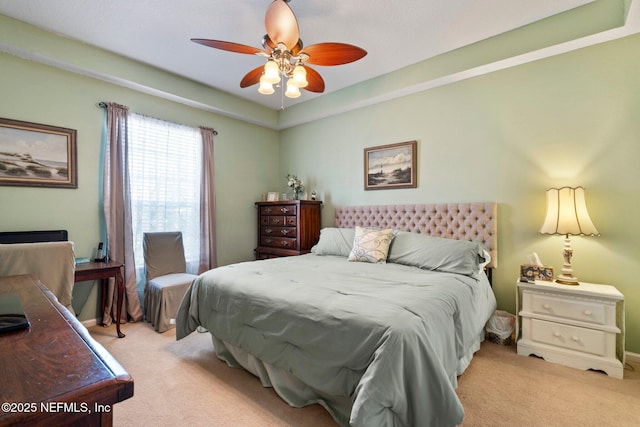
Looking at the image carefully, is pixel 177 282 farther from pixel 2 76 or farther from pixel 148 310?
pixel 2 76

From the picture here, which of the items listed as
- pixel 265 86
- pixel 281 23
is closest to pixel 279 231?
pixel 265 86

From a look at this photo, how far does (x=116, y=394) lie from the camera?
62cm

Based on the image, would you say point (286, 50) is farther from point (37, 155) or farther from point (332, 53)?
point (37, 155)

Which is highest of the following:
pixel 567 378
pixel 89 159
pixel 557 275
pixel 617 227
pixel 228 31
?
pixel 228 31

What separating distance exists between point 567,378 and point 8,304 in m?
3.44

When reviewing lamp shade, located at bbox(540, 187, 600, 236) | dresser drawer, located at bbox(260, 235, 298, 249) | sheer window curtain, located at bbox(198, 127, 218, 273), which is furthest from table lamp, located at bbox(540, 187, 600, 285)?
sheer window curtain, located at bbox(198, 127, 218, 273)

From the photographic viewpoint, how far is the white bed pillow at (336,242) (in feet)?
12.1

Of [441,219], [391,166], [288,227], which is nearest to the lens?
[441,219]

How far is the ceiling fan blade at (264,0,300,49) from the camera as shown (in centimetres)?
200

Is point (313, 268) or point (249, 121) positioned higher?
point (249, 121)

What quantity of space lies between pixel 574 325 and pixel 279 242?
3525mm

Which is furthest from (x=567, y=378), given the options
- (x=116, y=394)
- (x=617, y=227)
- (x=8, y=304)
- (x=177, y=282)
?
(x=177, y=282)

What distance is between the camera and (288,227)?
4414mm

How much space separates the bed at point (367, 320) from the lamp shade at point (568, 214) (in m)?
0.54
